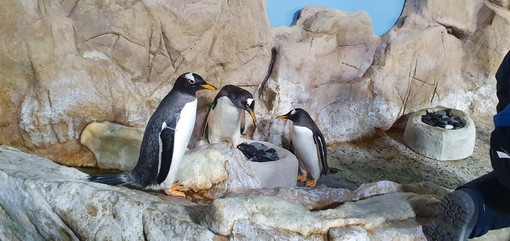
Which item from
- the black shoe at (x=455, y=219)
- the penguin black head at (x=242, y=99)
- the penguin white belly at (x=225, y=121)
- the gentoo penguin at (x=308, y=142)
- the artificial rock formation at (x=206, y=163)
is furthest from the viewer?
the gentoo penguin at (x=308, y=142)

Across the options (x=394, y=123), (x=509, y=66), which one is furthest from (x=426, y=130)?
(x=509, y=66)

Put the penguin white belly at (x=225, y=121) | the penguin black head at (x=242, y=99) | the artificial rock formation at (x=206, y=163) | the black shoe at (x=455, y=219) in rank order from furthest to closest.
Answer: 1. the penguin white belly at (x=225, y=121)
2. the penguin black head at (x=242, y=99)
3. the artificial rock formation at (x=206, y=163)
4. the black shoe at (x=455, y=219)

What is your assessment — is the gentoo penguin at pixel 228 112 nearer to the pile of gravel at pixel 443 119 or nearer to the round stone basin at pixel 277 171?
the round stone basin at pixel 277 171

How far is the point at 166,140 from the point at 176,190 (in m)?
0.34

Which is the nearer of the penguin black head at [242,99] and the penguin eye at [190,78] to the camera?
the penguin eye at [190,78]

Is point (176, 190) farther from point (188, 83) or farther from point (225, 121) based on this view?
A: point (225, 121)

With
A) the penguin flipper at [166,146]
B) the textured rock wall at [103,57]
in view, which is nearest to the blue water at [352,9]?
the textured rock wall at [103,57]

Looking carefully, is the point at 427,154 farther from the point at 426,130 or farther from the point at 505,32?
the point at 505,32

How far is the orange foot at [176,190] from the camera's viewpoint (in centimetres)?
299

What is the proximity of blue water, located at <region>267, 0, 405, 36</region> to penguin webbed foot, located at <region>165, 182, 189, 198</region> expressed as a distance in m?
A: 2.06

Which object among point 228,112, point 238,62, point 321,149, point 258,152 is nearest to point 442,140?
point 321,149

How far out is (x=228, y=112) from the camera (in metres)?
3.90

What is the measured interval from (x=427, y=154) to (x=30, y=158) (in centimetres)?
349

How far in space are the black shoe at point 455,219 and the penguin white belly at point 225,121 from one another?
1.96m
